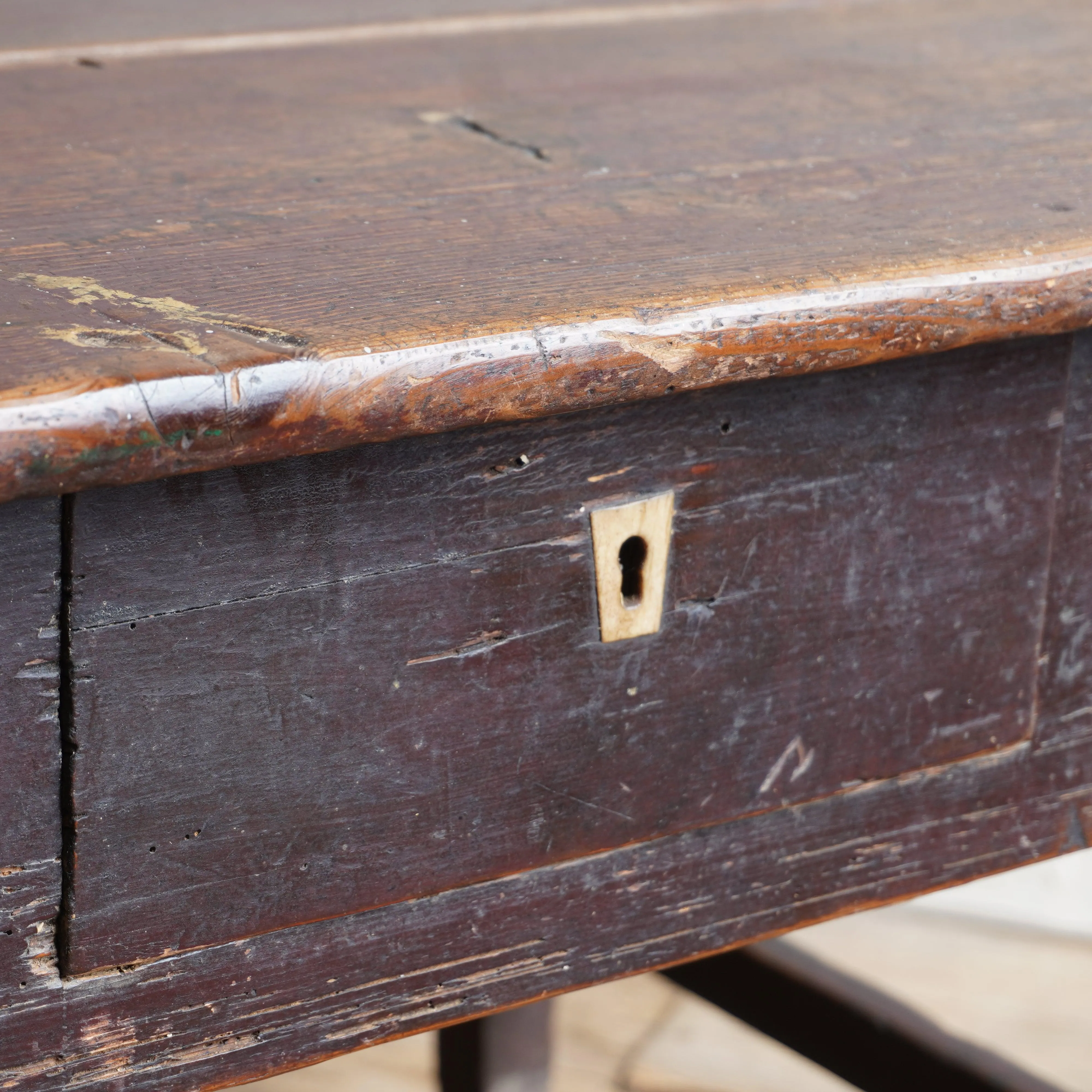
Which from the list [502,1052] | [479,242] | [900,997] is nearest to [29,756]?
[479,242]

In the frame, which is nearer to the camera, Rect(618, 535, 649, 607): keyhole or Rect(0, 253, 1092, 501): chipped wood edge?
Rect(0, 253, 1092, 501): chipped wood edge

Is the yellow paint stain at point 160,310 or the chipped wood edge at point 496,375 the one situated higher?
the yellow paint stain at point 160,310

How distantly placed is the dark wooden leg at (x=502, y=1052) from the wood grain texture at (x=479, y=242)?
2.24 feet

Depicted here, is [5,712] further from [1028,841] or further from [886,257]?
[1028,841]

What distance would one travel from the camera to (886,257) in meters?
0.51

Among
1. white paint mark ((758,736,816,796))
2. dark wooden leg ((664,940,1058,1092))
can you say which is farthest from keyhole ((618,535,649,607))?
dark wooden leg ((664,940,1058,1092))

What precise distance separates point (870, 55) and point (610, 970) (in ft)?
2.23

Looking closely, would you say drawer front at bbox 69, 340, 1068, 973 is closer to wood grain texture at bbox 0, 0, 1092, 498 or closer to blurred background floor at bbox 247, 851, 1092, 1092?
wood grain texture at bbox 0, 0, 1092, 498

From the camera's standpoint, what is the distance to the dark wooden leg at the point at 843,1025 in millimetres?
976

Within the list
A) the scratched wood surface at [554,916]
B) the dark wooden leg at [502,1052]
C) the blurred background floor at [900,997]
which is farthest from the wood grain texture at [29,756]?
the blurred background floor at [900,997]

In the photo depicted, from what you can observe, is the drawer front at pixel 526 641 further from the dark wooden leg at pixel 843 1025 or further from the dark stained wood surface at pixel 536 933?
the dark wooden leg at pixel 843 1025

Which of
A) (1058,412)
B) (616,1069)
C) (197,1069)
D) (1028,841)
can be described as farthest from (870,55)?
(616,1069)

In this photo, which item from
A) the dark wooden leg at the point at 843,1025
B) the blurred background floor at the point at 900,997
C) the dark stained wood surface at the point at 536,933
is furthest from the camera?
the blurred background floor at the point at 900,997

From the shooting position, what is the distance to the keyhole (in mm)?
521
